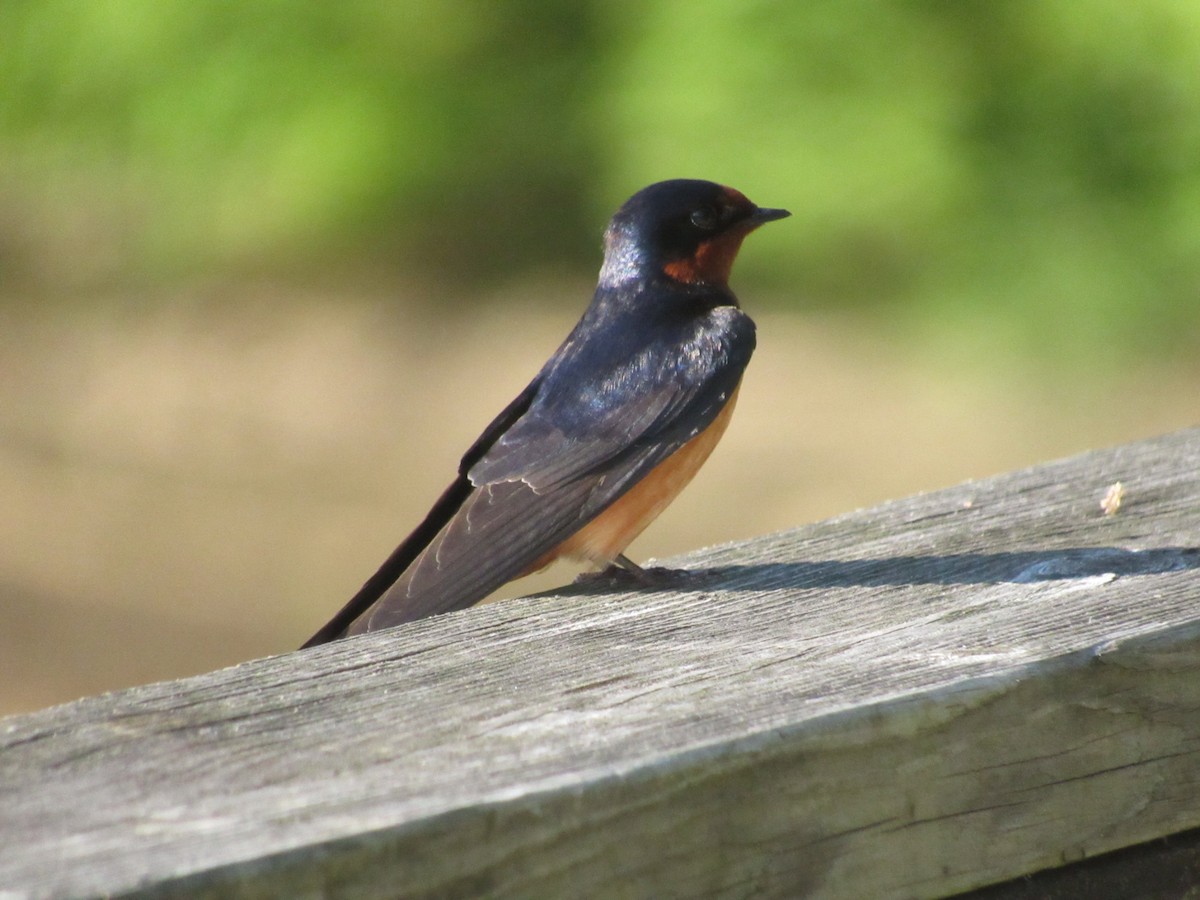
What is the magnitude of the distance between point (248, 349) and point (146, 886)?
33.8ft

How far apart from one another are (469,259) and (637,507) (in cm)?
841

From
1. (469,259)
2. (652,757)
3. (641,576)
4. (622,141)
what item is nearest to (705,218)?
(641,576)

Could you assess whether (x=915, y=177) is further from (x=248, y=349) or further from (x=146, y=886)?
(x=146, y=886)

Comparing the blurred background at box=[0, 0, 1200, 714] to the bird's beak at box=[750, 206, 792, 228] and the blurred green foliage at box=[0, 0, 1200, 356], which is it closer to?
the blurred green foliage at box=[0, 0, 1200, 356]

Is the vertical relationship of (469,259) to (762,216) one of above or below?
above

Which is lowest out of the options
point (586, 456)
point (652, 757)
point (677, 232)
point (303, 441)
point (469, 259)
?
point (652, 757)

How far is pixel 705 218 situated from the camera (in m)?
4.13

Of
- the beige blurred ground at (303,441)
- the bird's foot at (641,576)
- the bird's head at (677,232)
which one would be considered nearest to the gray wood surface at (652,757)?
the bird's foot at (641,576)

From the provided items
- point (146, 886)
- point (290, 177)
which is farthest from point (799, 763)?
point (290, 177)

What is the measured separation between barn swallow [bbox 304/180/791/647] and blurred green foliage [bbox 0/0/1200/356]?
17.7ft

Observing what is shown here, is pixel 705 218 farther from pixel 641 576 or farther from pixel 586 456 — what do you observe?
pixel 641 576

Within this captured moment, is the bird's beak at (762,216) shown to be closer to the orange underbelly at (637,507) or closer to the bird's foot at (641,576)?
the orange underbelly at (637,507)

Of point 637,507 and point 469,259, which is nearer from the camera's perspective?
point 637,507

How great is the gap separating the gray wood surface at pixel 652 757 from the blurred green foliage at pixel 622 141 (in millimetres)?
6735
